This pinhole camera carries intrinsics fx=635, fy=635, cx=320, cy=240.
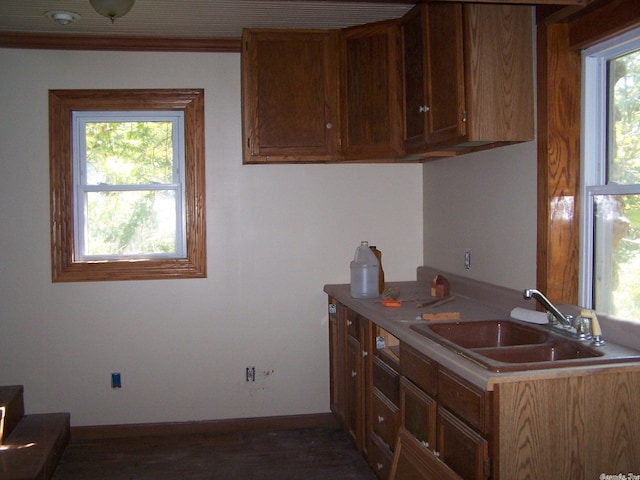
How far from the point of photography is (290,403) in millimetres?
4051

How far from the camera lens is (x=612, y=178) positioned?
2.44 m

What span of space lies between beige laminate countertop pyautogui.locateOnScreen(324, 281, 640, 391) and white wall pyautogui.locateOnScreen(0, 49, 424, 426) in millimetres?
365

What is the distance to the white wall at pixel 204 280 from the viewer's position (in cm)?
379

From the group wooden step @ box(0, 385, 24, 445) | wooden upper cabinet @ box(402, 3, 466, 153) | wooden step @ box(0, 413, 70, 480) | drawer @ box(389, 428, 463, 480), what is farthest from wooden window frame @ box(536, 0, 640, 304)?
wooden step @ box(0, 385, 24, 445)

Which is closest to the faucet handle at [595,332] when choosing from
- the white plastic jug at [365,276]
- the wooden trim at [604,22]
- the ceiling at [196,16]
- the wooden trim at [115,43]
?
the wooden trim at [604,22]

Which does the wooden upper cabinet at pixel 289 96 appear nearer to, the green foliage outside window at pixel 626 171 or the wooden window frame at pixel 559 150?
the wooden window frame at pixel 559 150

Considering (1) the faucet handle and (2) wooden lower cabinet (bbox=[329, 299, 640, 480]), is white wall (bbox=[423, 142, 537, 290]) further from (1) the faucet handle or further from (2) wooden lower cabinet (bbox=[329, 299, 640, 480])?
(2) wooden lower cabinet (bbox=[329, 299, 640, 480])

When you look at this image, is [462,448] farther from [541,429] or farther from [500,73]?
[500,73]

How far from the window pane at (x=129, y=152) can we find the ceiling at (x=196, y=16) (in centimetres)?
56

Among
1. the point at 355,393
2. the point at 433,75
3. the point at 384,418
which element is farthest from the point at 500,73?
the point at 355,393

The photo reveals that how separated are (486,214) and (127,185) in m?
2.16

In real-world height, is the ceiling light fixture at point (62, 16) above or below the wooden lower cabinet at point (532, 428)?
above

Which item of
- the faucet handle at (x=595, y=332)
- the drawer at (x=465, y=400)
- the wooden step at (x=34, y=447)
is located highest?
the faucet handle at (x=595, y=332)

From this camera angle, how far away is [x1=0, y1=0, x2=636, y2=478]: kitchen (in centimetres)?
379
